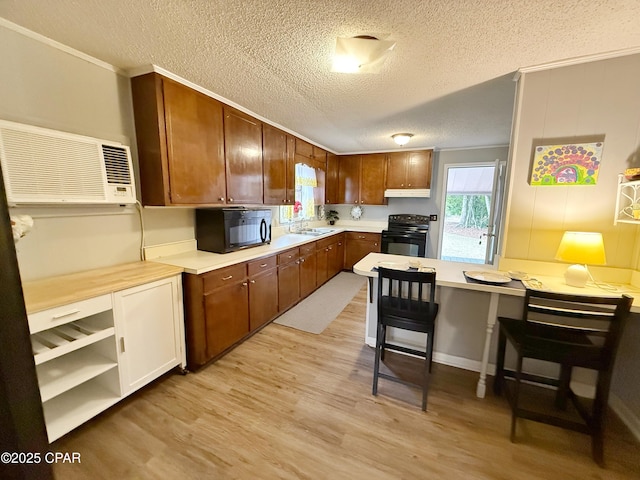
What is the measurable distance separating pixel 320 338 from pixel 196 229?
173 centimetres

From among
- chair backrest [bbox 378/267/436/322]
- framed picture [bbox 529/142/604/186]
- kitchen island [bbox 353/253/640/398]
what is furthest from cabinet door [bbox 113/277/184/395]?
framed picture [bbox 529/142/604/186]

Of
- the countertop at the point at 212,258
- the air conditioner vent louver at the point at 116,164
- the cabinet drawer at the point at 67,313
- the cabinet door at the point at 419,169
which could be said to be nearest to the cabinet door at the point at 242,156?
the countertop at the point at 212,258

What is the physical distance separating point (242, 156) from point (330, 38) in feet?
4.91

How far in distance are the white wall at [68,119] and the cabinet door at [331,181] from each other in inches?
133

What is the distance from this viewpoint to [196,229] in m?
2.73

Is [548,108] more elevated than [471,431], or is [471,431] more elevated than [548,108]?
[548,108]

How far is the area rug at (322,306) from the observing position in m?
3.07

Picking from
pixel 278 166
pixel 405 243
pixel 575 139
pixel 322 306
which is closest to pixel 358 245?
pixel 405 243

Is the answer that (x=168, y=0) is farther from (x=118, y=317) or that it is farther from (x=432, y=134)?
(x=432, y=134)

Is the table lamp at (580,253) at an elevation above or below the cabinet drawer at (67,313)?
above

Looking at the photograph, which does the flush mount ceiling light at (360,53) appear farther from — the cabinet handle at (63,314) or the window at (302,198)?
the window at (302,198)

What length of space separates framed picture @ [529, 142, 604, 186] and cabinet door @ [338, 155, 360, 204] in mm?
3322

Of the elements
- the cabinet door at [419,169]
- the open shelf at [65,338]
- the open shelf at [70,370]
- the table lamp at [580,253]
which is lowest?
the open shelf at [70,370]

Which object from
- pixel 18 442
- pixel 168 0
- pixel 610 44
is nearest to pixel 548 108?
pixel 610 44
